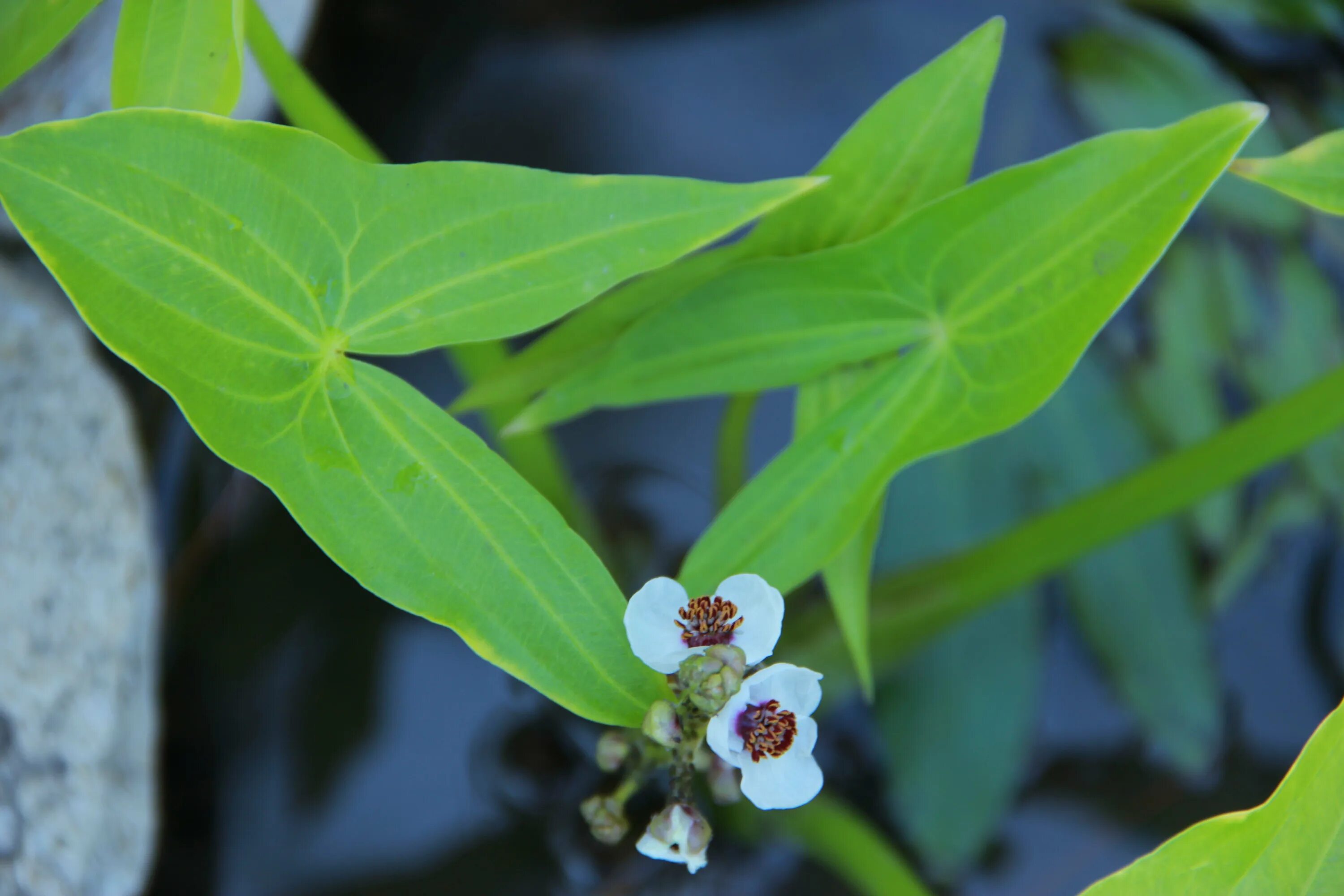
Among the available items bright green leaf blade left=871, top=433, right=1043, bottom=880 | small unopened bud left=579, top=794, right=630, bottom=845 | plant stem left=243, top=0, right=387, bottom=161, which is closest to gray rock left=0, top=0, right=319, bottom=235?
plant stem left=243, top=0, right=387, bottom=161

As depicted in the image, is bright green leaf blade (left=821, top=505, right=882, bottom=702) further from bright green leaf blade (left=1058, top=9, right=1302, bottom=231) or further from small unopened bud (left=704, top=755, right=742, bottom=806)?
bright green leaf blade (left=1058, top=9, right=1302, bottom=231)

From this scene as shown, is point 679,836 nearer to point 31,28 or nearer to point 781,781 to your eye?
point 781,781

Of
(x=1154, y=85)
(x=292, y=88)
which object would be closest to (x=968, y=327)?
(x=292, y=88)

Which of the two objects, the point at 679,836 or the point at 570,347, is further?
the point at 570,347

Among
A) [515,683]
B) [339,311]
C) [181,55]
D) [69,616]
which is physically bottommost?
[515,683]

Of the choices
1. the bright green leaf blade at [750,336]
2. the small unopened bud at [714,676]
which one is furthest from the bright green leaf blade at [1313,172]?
the small unopened bud at [714,676]

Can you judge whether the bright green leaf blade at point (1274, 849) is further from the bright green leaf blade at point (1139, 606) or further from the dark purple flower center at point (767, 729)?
the bright green leaf blade at point (1139, 606)
